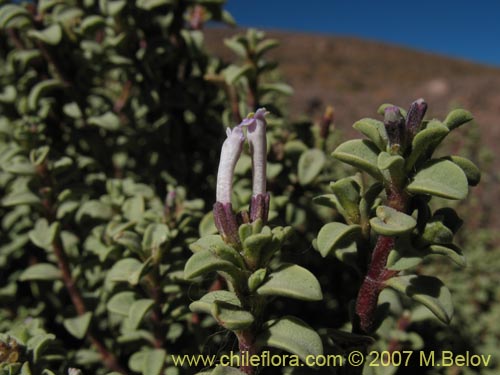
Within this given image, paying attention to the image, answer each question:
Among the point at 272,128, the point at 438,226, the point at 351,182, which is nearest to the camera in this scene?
the point at 438,226

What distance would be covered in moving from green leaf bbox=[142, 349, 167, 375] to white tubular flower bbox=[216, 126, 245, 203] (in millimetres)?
745

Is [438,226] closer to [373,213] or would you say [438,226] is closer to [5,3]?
[373,213]

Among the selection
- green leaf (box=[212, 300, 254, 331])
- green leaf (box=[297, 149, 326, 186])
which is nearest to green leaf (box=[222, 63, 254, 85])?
green leaf (box=[297, 149, 326, 186])

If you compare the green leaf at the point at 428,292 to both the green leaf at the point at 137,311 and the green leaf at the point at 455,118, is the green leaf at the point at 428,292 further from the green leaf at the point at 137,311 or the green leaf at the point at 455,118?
the green leaf at the point at 137,311

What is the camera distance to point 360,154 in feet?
3.83

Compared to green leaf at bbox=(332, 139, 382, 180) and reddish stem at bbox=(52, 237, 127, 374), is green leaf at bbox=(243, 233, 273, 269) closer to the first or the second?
green leaf at bbox=(332, 139, 382, 180)

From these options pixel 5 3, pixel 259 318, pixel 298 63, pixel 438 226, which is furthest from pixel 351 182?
pixel 298 63

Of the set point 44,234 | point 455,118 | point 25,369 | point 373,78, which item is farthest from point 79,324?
point 373,78

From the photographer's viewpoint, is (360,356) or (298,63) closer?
(360,356)

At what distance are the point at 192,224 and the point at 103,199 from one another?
1.38ft

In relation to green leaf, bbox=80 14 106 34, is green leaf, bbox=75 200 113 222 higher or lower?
lower

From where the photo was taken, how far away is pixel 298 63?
89.7ft

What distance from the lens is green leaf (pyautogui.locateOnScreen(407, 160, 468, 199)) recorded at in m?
1.04

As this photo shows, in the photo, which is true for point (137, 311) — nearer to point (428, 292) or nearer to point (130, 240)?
A: point (130, 240)
